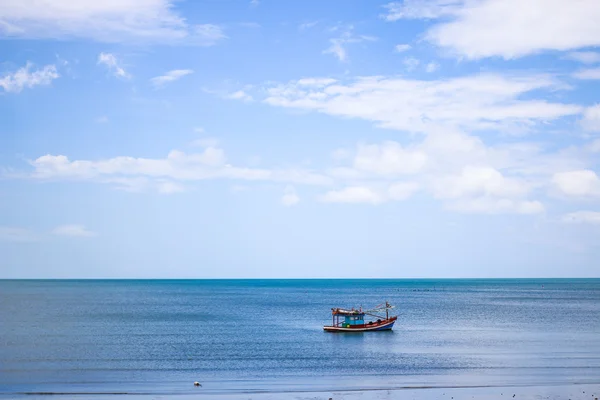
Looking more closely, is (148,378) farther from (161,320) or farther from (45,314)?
(45,314)

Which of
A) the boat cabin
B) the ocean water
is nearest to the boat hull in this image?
the boat cabin

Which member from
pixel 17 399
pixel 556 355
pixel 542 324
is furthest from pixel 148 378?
pixel 542 324

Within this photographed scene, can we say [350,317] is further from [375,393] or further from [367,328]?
[375,393]

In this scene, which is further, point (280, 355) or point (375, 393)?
point (280, 355)

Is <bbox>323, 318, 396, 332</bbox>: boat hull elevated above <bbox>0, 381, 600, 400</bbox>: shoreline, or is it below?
above

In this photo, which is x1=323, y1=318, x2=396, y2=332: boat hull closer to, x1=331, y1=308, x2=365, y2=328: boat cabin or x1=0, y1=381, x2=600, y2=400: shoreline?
x1=331, y1=308, x2=365, y2=328: boat cabin

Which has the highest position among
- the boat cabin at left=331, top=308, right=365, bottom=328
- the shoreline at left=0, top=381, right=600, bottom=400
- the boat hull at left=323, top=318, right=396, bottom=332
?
the boat cabin at left=331, top=308, right=365, bottom=328

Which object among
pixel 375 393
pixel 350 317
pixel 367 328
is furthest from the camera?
pixel 350 317

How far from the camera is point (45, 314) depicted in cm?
10394

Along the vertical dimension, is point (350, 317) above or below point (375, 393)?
above

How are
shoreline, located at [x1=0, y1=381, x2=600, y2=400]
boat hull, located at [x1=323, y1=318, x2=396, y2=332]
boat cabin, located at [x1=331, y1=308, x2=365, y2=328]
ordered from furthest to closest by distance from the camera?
boat cabin, located at [x1=331, y1=308, x2=365, y2=328] → boat hull, located at [x1=323, y1=318, x2=396, y2=332] → shoreline, located at [x1=0, y1=381, x2=600, y2=400]

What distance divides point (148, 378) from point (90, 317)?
55872 mm

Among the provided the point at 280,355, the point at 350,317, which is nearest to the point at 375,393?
the point at 280,355

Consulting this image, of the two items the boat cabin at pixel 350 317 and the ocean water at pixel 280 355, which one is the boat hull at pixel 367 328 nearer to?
the boat cabin at pixel 350 317
